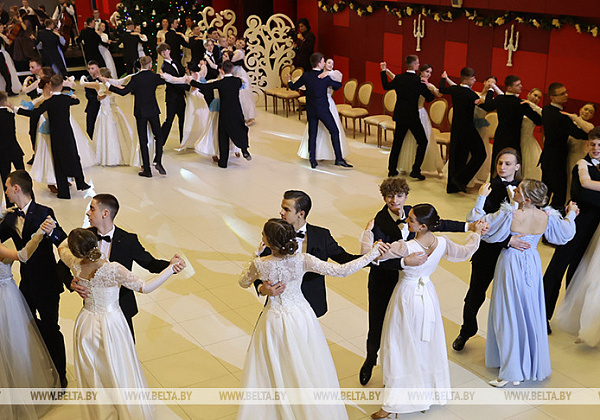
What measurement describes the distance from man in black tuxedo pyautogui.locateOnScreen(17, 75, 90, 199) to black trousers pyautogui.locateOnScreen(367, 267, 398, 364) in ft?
16.3

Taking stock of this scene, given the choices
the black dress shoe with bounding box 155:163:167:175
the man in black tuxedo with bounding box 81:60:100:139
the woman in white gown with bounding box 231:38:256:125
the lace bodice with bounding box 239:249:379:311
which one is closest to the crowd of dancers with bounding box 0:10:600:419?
the lace bodice with bounding box 239:249:379:311

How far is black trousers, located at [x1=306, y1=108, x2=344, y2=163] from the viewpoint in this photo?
31.1 ft

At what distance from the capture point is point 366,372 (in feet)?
15.1

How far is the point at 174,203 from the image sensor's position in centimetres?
838

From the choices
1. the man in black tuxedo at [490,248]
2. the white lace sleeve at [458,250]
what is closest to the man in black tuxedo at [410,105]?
the man in black tuxedo at [490,248]

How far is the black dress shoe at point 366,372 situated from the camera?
4590mm

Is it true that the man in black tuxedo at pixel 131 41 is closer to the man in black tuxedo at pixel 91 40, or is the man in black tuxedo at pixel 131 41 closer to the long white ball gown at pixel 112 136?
the man in black tuxedo at pixel 91 40

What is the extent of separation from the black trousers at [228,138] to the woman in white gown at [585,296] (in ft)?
17.9

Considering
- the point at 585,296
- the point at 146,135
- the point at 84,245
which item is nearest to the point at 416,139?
the point at 146,135

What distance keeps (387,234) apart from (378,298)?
17.6 inches

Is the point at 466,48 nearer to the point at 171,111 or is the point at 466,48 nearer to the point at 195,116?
the point at 195,116

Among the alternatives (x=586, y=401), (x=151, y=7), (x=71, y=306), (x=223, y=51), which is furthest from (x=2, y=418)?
(x=151, y=7)

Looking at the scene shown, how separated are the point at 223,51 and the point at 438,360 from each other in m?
8.57

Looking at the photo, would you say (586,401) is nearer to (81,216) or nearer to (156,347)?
(156,347)
